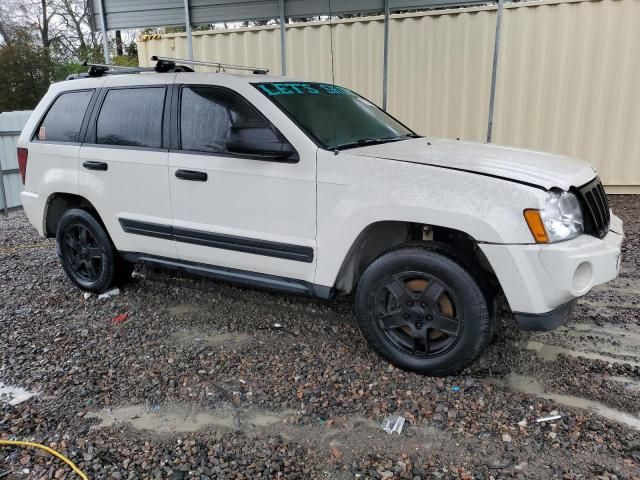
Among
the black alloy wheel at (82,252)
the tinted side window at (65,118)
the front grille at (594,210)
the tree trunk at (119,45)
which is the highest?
the tree trunk at (119,45)

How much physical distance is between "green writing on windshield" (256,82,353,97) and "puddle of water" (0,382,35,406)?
2.50 metres

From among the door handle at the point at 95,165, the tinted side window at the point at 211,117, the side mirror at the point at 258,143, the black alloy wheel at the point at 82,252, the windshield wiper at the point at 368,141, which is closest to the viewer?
the side mirror at the point at 258,143

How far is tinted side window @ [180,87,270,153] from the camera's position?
3.73m

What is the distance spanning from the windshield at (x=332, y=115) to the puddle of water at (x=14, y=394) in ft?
7.92

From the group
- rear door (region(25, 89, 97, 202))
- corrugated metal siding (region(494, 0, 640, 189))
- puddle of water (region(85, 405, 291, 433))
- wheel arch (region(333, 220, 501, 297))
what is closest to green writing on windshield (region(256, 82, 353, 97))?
wheel arch (region(333, 220, 501, 297))

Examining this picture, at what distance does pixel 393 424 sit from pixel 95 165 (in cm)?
318

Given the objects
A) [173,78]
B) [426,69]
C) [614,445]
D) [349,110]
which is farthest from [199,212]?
[426,69]

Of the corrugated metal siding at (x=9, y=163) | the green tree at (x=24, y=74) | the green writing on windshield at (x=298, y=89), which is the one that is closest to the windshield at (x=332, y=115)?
the green writing on windshield at (x=298, y=89)

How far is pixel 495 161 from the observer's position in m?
3.26

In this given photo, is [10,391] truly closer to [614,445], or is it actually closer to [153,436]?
[153,436]

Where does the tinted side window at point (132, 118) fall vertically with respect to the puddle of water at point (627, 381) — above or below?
above

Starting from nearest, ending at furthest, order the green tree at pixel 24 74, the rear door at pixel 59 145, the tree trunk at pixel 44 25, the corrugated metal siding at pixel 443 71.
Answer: the rear door at pixel 59 145 → the corrugated metal siding at pixel 443 71 → the green tree at pixel 24 74 → the tree trunk at pixel 44 25

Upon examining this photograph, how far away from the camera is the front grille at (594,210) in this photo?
311 cm

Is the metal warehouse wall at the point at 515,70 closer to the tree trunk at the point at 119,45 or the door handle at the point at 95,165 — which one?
the door handle at the point at 95,165
